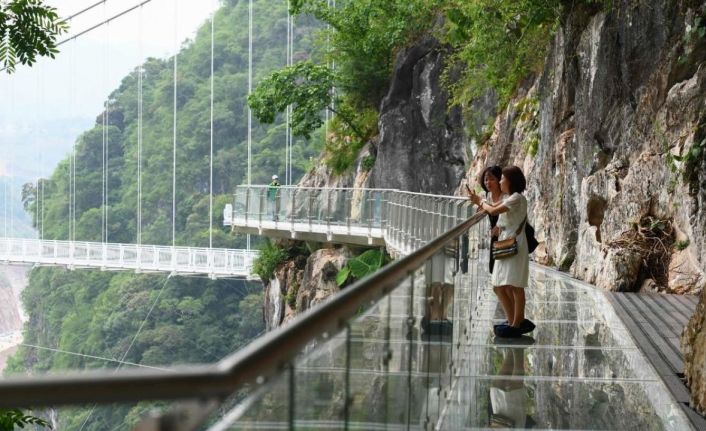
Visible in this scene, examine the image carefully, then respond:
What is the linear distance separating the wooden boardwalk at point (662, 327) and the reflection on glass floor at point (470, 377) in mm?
76

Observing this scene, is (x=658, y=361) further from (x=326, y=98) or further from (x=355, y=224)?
(x=326, y=98)

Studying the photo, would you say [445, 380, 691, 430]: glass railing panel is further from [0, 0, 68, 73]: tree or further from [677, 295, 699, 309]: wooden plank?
[677, 295, 699, 309]: wooden plank

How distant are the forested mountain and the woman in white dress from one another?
144ft

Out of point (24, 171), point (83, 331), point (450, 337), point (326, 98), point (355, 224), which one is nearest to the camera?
point (450, 337)

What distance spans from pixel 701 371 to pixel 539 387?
3.15 feet

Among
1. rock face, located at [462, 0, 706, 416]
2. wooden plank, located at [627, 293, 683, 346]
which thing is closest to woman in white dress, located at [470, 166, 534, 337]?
wooden plank, located at [627, 293, 683, 346]

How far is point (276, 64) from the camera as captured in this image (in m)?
59.9

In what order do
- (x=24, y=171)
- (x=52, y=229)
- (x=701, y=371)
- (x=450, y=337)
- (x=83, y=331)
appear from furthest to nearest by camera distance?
(x=24, y=171)
(x=52, y=229)
(x=83, y=331)
(x=450, y=337)
(x=701, y=371)

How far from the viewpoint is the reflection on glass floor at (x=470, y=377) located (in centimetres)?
245

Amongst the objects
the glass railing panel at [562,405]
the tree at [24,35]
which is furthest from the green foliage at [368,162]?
the glass railing panel at [562,405]

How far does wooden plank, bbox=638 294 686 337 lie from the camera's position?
345 inches

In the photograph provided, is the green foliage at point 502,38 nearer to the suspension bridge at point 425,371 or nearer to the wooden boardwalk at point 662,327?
the suspension bridge at point 425,371

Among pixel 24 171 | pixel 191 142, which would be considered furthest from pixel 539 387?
pixel 24 171

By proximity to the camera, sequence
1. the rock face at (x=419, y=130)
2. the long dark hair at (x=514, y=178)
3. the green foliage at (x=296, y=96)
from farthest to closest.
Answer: the green foliage at (x=296, y=96)
the rock face at (x=419, y=130)
the long dark hair at (x=514, y=178)
